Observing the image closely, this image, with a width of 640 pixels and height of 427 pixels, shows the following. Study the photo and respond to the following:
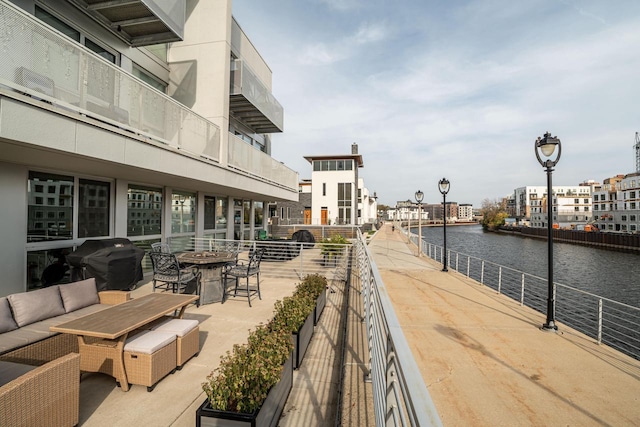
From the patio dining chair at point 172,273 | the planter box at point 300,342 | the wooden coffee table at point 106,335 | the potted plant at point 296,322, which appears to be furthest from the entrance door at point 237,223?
the wooden coffee table at point 106,335

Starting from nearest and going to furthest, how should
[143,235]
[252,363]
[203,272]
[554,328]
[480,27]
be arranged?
[252,363] → [554,328] → [203,272] → [143,235] → [480,27]

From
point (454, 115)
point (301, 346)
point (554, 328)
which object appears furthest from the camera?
point (454, 115)

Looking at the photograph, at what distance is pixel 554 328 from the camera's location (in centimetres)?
561

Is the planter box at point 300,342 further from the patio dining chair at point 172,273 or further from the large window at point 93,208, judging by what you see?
the large window at point 93,208

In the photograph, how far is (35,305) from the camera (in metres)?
3.64

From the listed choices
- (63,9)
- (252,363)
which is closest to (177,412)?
(252,363)

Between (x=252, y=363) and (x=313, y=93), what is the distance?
65.6ft

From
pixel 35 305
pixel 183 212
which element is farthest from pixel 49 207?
pixel 183 212

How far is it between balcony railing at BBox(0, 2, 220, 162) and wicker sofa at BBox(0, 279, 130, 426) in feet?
8.52

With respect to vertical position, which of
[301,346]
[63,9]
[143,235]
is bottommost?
[301,346]

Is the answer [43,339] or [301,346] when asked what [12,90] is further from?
[301,346]

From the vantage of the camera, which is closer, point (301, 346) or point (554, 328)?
point (301, 346)

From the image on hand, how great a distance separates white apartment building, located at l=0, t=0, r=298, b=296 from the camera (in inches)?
153

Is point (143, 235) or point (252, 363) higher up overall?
point (143, 235)
